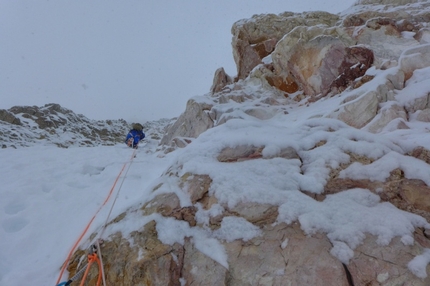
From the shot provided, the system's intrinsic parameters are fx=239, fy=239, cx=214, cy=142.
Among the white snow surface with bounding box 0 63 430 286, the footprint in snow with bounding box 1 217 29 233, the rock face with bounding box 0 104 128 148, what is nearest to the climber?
the white snow surface with bounding box 0 63 430 286

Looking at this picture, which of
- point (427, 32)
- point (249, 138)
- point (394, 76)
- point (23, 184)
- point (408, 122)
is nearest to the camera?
point (249, 138)

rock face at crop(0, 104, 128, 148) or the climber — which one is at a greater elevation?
rock face at crop(0, 104, 128, 148)

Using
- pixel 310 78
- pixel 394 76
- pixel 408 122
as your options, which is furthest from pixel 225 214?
Answer: pixel 310 78

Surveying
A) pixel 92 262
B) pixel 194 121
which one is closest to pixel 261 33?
pixel 194 121

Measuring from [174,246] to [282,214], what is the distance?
5.33 feet

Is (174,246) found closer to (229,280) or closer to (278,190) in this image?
(229,280)

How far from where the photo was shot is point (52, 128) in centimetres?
3309

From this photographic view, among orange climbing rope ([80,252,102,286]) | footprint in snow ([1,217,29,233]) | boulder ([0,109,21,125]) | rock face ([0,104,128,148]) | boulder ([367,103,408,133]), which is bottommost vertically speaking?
boulder ([367,103,408,133])

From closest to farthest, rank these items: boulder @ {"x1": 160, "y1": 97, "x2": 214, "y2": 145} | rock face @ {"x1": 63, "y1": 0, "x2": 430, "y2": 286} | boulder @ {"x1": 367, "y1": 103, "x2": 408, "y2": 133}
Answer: rock face @ {"x1": 63, "y1": 0, "x2": 430, "y2": 286}, boulder @ {"x1": 367, "y1": 103, "x2": 408, "y2": 133}, boulder @ {"x1": 160, "y1": 97, "x2": 214, "y2": 145}

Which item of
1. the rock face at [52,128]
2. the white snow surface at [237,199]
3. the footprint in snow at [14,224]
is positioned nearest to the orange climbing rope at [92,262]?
the white snow surface at [237,199]

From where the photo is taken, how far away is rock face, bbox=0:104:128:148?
26344mm

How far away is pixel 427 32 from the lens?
13664 mm

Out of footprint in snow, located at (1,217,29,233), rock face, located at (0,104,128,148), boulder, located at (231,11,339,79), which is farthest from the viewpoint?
rock face, located at (0,104,128,148)

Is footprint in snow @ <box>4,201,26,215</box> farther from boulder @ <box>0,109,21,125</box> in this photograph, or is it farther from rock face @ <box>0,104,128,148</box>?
boulder @ <box>0,109,21,125</box>
